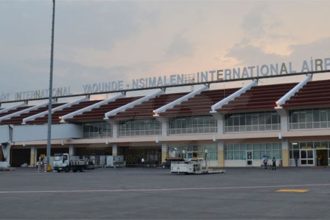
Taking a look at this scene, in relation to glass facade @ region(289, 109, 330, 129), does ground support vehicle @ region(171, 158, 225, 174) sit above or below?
below

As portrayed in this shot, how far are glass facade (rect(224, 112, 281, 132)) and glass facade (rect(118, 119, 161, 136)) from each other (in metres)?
10.9

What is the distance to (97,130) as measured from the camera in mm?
73500

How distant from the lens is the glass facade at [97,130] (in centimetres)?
7229

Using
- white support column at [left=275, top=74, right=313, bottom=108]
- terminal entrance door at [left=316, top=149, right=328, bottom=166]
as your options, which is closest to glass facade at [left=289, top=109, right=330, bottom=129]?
white support column at [left=275, top=74, right=313, bottom=108]

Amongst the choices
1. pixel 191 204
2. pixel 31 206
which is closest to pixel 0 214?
pixel 31 206

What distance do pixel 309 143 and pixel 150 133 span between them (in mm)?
22045

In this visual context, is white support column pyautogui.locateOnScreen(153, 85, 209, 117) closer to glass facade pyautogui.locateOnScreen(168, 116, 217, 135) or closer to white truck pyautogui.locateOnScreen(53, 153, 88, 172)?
glass facade pyautogui.locateOnScreen(168, 116, 217, 135)

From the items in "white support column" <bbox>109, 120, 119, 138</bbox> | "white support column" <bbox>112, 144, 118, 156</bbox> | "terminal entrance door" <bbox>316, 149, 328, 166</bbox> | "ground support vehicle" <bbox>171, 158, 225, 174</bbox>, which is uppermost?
"white support column" <bbox>109, 120, 119, 138</bbox>

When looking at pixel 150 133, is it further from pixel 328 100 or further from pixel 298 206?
pixel 298 206

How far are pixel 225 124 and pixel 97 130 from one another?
2129 cm

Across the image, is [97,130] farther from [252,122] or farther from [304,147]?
[304,147]

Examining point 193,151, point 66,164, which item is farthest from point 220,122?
point 66,164

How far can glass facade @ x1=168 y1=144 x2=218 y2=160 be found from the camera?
209 ft

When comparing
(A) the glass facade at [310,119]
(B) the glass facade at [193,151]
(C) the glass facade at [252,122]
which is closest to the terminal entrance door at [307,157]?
(A) the glass facade at [310,119]
